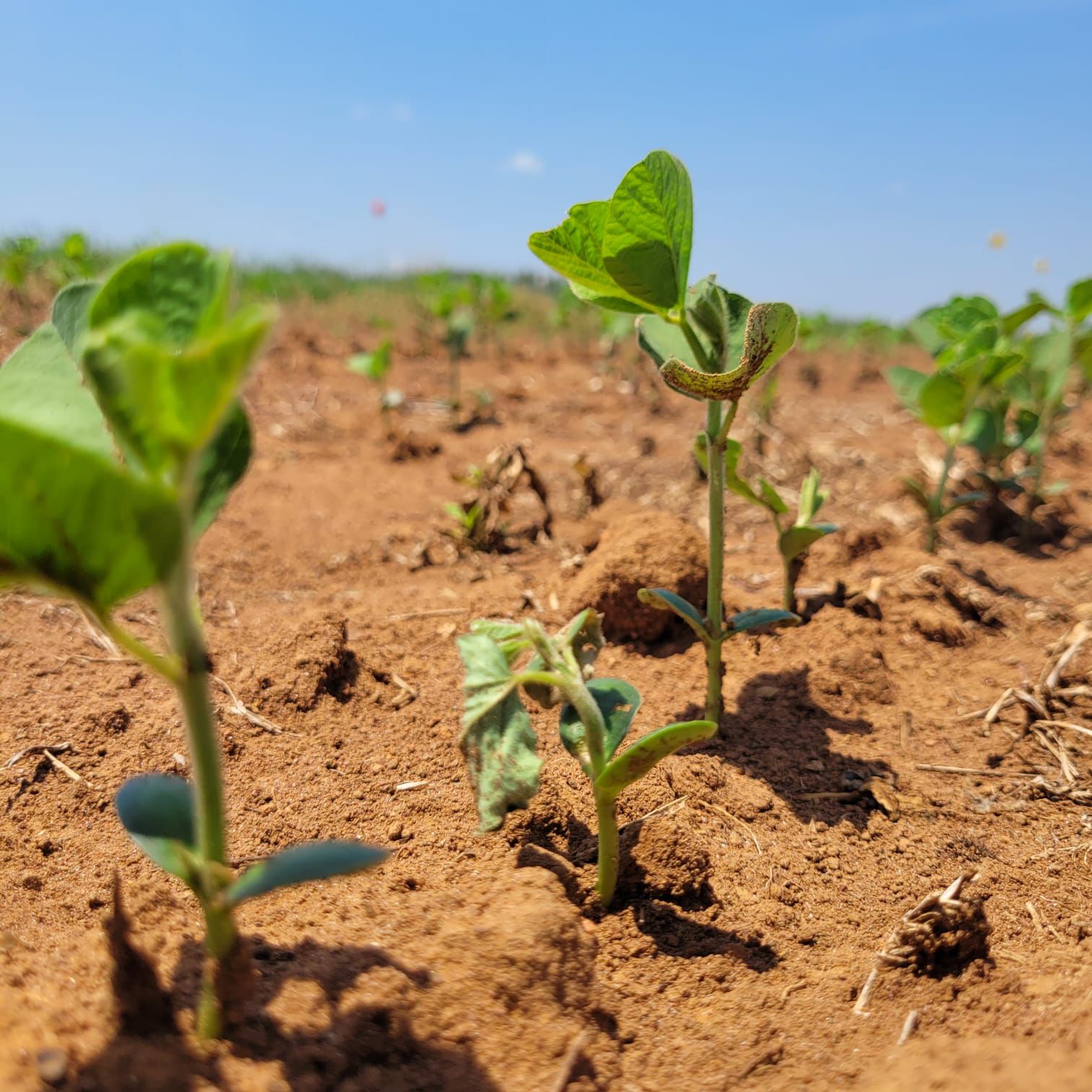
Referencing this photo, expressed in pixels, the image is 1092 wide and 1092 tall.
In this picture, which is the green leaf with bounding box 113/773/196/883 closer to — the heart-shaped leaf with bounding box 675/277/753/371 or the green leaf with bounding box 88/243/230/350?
the green leaf with bounding box 88/243/230/350

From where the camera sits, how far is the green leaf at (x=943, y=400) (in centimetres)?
371

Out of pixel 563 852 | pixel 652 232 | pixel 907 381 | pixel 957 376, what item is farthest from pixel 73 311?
pixel 907 381

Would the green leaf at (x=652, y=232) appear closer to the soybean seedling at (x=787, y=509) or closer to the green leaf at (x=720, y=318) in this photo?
the green leaf at (x=720, y=318)

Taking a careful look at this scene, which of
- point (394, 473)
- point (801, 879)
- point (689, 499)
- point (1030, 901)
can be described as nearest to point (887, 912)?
point (801, 879)

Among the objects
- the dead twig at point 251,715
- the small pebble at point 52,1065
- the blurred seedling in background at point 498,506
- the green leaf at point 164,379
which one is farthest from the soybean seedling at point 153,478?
the blurred seedling in background at point 498,506

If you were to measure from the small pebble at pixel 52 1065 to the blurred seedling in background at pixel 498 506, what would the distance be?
2969 millimetres

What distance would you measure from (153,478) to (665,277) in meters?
1.17

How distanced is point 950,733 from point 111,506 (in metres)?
2.39

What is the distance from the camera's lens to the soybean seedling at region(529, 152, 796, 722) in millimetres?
1812

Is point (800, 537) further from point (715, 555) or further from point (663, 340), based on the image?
point (663, 340)

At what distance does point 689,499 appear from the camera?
500cm

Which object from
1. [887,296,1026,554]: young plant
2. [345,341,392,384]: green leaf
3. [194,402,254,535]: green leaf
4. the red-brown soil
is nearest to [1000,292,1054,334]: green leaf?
[887,296,1026,554]: young plant

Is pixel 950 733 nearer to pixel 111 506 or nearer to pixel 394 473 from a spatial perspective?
pixel 111 506

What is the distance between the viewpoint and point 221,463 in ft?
4.15
